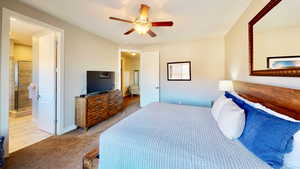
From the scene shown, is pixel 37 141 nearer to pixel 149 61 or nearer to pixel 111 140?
pixel 111 140

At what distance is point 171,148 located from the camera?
3.55ft

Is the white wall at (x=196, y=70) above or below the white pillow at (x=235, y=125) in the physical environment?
above

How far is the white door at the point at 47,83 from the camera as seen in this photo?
8.69 ft

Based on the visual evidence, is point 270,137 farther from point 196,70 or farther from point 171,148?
point 196,70

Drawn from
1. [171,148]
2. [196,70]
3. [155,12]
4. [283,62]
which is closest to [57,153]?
[171,148]

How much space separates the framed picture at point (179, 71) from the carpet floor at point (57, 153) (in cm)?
307

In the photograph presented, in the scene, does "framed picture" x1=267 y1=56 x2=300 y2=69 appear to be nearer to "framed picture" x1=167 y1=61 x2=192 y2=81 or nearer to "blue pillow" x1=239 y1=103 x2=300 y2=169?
"blue pillow" x1=239 y1=103 x2=300 y2=169

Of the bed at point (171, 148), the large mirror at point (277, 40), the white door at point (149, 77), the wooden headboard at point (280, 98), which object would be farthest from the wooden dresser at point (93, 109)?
the large mirror at point (277, 40)

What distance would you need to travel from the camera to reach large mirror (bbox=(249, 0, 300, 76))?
45.5 inches

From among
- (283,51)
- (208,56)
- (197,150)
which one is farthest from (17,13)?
(208,56)

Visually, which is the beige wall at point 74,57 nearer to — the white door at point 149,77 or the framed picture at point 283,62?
the white door at point 149,77

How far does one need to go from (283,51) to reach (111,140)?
6.72ft

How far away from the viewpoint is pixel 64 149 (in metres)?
2.12

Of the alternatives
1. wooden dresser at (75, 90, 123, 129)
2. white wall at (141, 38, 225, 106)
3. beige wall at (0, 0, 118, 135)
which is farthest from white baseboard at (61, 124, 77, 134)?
white wall at (141, 38, 225, 106)
